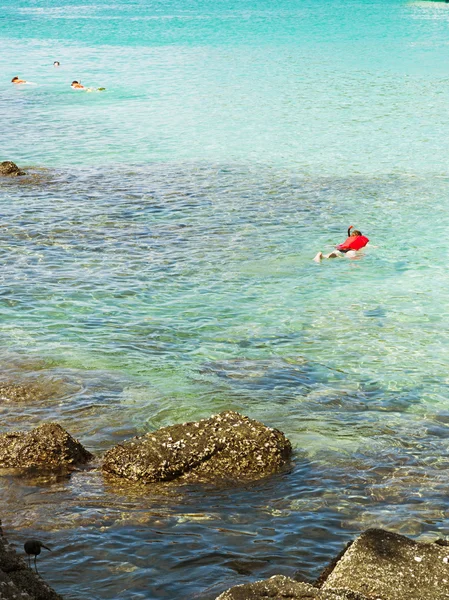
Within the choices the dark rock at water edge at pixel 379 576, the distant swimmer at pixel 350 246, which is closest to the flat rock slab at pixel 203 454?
the dark rock at water edge at pixel 379 576

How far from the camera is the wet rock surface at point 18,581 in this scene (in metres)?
4.02

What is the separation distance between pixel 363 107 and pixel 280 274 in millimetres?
18872

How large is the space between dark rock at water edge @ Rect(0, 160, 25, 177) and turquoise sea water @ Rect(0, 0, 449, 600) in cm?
52

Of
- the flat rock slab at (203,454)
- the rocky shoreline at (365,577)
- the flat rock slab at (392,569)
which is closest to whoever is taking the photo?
the rocky shoreline at (365,577)

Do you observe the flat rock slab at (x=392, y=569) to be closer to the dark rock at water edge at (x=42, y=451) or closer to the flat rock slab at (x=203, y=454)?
the flat rock slab at (x=203, y=454)

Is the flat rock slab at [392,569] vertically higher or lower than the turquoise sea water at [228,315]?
higher

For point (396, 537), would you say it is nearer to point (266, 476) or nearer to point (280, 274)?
point (266, 476)

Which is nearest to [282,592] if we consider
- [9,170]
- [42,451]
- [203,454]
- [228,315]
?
[203,454]

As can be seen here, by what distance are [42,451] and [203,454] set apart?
1409mm

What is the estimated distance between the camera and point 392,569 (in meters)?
4.93

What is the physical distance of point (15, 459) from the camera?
297 inches

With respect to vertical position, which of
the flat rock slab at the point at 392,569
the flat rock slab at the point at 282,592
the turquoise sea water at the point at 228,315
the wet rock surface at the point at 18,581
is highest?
the wet rock surface at the point at 18,581

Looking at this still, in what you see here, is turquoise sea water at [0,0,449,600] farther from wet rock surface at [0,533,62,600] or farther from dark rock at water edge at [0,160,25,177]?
wet rock surface at [0,533,62,600]

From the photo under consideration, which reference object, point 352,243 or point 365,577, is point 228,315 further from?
point 365,577
